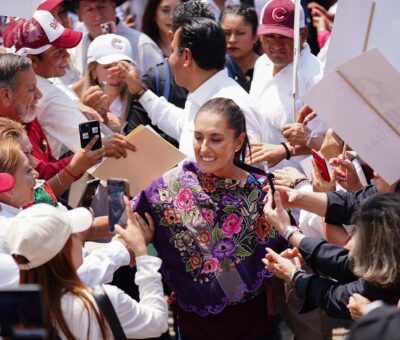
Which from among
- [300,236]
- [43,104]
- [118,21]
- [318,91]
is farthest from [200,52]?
[118,21]

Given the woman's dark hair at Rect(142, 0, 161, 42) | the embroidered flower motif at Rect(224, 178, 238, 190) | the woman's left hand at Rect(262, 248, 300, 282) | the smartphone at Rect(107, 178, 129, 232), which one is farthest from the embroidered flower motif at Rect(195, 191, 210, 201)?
the woman's dark hair at Rect(142, 0, 161, 42)

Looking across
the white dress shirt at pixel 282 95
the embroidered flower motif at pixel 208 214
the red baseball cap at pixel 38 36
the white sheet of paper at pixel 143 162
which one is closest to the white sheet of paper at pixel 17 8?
the red baseball cap at pixel 38 36

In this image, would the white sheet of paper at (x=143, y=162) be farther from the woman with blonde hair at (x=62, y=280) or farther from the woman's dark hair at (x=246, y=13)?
the woman's dark hair at (x=246, y=13)

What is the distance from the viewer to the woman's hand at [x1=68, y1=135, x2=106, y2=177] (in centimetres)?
531

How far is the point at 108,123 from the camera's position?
20.6ft

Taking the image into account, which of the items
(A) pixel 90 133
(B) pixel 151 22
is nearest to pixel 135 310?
(A) pixel 90 133

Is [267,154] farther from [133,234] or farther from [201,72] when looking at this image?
[133,234]

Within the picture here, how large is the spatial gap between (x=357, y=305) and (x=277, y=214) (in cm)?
70

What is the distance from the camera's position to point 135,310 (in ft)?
12.0

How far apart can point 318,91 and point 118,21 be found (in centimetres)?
355

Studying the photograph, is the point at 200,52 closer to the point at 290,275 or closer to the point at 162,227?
the point at 162,227

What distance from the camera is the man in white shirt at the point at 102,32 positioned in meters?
7.44

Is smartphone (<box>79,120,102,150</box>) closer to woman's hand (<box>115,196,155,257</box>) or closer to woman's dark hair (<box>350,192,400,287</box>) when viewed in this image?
woman's hand (<box>115,196,155,257</box>)

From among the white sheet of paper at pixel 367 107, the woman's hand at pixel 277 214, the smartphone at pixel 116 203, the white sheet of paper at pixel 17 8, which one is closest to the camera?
the smartphone at pixel 116 203
